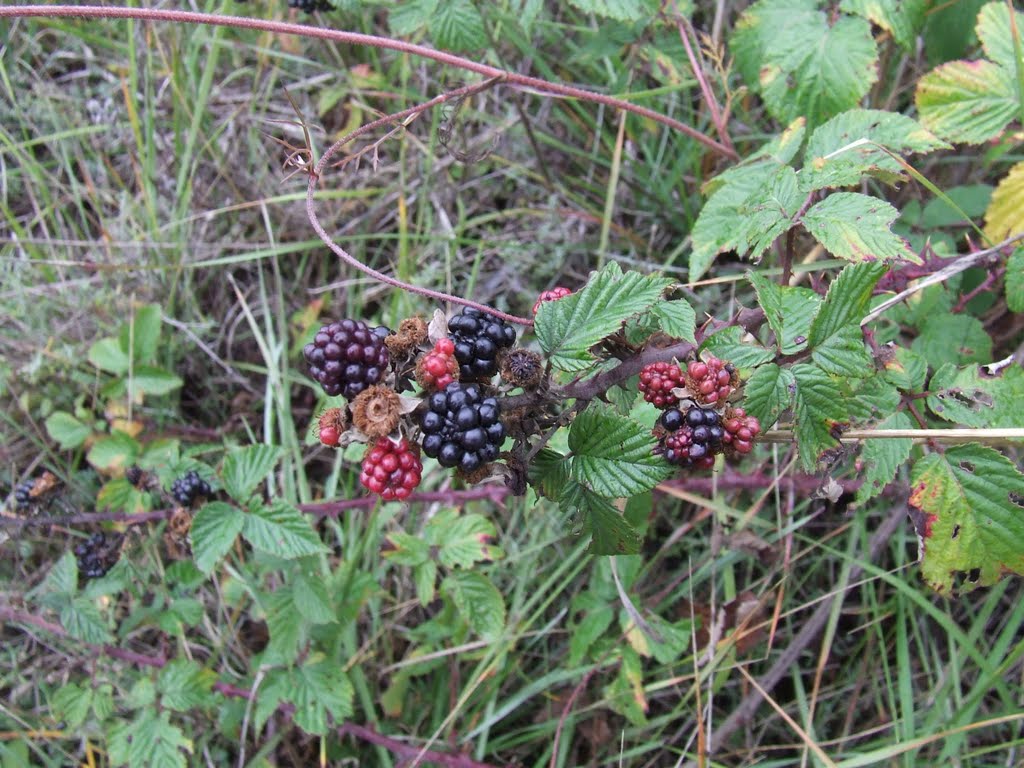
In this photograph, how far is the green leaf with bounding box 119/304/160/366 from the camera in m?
2.92

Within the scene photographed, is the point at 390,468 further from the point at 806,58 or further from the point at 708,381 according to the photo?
the point at 806,58

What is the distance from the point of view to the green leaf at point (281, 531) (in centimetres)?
199

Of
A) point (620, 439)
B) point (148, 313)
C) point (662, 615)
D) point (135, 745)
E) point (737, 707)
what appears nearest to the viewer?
point (620, 439)

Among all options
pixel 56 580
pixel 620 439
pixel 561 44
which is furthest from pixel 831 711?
pixel 561 44

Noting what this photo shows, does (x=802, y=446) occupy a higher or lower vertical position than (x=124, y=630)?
higher

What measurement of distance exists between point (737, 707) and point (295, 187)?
8.69 ft

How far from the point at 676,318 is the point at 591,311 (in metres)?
0.17

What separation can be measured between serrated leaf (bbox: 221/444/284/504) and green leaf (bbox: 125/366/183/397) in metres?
0.97

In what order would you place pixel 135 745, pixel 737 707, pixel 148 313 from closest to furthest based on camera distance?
pixel 135 745
pixel 737 707
pixel 148 313

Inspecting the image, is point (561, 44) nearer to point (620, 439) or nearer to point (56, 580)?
point (620, 439)

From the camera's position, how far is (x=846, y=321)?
4.63ft

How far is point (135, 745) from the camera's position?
7.42 ft

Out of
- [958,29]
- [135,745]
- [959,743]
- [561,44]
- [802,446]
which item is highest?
[958,29]

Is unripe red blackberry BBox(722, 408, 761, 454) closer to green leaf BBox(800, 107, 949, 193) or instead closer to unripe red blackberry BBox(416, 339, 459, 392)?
unripe red blackberry BBox(416, 339, 459, 392)
